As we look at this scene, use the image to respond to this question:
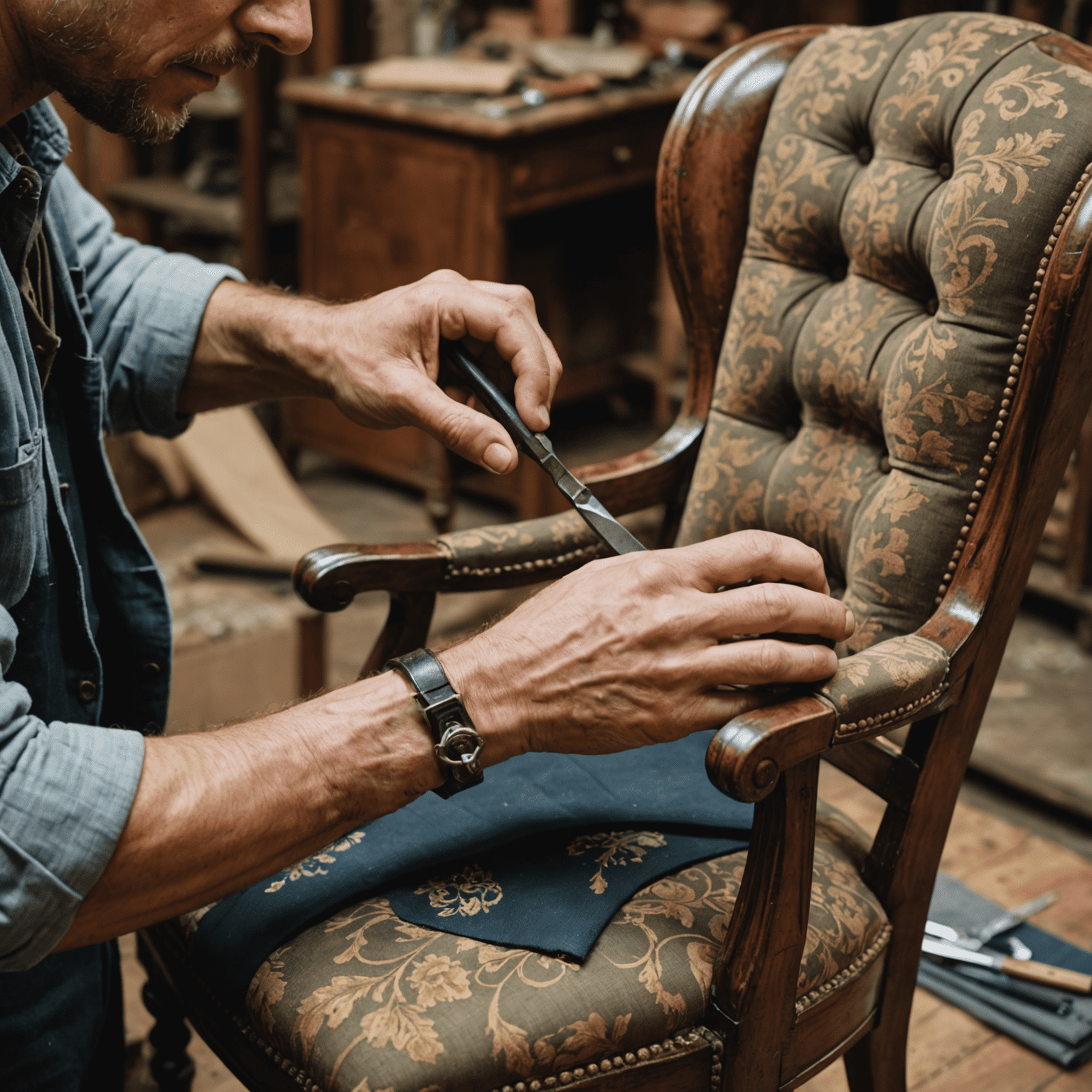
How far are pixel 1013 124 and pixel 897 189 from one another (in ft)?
0.50

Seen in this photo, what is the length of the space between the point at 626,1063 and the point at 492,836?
0.25 metres

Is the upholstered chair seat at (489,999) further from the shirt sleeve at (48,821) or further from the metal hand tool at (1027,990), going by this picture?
the metal hand tool at (1027,990)

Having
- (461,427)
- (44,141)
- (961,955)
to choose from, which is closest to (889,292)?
(461,427)

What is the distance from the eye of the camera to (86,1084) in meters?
1.36

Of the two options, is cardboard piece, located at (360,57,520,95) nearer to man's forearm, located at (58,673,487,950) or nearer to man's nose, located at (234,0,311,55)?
man's nose, located at (234,0,311,55)

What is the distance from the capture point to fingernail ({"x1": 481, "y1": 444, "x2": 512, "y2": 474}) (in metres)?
1.16

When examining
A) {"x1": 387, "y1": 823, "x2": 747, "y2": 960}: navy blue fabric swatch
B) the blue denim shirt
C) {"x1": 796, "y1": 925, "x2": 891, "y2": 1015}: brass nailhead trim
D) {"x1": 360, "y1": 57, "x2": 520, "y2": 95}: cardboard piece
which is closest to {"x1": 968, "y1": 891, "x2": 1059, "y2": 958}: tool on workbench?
{"x1": 796, "y1": 925, "x2": 891, "y2": 1015}: brass nailhead trim

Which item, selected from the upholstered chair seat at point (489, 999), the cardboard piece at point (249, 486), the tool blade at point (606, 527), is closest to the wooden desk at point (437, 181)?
the cardboard piece at point (249, 486)

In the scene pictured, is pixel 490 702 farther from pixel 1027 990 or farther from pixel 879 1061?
pixel 1027 990

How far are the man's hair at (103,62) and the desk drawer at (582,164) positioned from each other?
79.2 inches

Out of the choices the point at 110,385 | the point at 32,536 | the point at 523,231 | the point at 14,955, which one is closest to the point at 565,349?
the point at 523,231

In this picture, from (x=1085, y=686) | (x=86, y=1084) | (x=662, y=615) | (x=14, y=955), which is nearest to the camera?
(x=14, y=955)

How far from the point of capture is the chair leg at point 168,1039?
143 cm

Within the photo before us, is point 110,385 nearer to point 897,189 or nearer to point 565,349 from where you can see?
point 897,189
